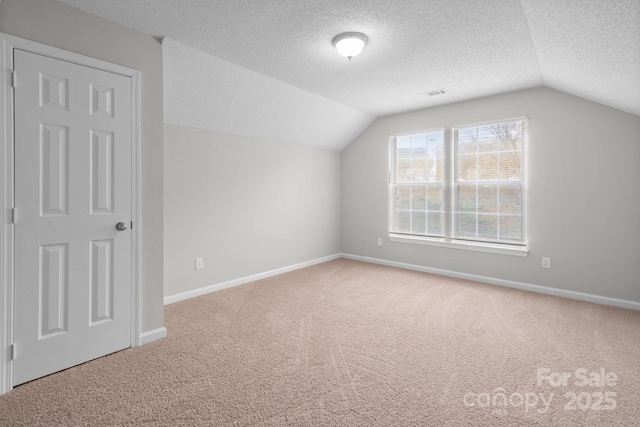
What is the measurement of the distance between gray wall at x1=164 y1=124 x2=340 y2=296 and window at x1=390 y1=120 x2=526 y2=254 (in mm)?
1279

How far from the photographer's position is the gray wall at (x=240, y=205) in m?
3.53

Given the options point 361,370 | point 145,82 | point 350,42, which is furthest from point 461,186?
point 145,82

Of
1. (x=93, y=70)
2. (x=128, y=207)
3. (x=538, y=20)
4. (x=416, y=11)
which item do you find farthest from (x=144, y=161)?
(x=538, y=20)

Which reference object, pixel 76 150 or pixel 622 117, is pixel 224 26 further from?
pixel 622 117

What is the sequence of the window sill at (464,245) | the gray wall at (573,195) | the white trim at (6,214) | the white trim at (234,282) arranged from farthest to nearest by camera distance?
the window sill at (464,245)
the white trim at (234,282)
the gray wall at (573,195)
the white trim at (6,214)

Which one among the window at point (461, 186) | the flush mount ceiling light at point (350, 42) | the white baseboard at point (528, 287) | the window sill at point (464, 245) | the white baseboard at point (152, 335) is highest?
the flush mount ceiling light at point (350, 42)

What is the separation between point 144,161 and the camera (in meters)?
2.49

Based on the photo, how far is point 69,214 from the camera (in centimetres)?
214

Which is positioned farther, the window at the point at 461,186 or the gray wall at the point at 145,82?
the window at the point at 461,186

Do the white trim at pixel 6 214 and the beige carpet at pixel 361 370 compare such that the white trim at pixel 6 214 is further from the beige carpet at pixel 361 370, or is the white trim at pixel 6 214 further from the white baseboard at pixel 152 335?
the white baseboard at pixel 152 335

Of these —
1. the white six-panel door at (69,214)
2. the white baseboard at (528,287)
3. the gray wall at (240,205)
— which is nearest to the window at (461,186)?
the white baseboard at (528,287)

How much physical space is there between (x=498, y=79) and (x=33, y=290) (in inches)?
177

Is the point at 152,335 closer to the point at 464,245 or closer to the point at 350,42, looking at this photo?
the point at 350,42

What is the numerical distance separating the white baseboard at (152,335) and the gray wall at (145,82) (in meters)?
0.03
